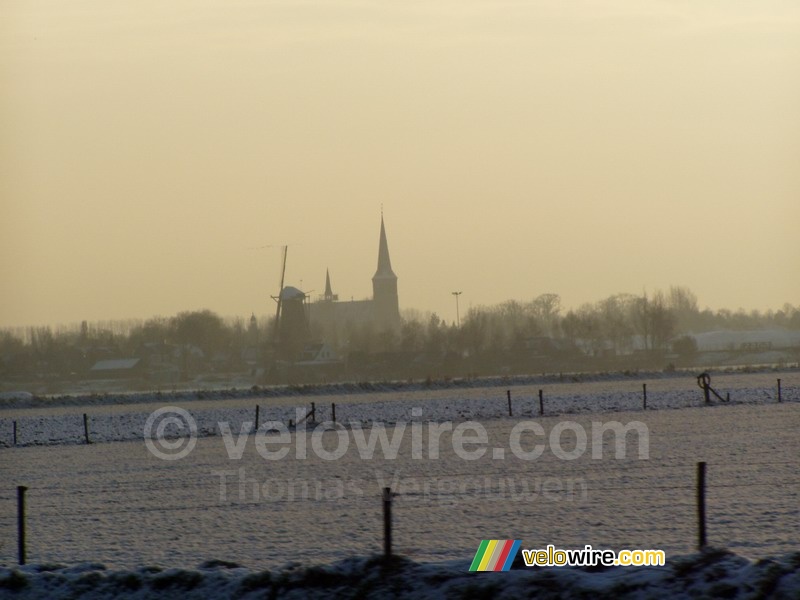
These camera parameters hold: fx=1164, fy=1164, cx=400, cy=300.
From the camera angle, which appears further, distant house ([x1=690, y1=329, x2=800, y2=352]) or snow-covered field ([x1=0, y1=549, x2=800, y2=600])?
distant house ([x1=690, y1=329, x2=800, y2=352])

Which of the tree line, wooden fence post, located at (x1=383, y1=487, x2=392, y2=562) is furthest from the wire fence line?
the tree line

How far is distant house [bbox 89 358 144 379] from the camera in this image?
140500mm

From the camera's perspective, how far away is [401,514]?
51.8ft

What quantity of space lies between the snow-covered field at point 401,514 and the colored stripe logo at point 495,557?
0.26 m

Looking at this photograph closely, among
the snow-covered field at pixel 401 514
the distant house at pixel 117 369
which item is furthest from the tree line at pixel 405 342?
the snow-covered field at pixel 401 514

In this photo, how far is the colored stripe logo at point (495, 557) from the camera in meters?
9.81

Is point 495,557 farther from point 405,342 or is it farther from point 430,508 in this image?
point 405,342

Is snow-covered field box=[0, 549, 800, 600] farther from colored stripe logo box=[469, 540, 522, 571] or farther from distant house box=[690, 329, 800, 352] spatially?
distant house box=[690, 329, 800, 352]

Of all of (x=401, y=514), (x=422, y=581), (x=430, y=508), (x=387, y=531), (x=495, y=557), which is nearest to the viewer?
(x=422, y=581)

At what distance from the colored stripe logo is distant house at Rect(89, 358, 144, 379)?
432ft

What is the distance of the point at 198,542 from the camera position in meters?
14.0

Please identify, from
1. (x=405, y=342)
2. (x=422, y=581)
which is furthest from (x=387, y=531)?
(x=405, y=342)

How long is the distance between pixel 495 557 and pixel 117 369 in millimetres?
136908

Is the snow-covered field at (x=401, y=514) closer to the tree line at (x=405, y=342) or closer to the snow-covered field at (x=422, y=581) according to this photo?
the snow-covered field at (x=422, y=581)
